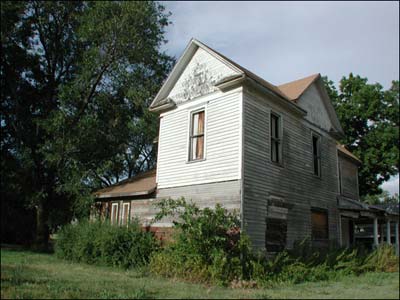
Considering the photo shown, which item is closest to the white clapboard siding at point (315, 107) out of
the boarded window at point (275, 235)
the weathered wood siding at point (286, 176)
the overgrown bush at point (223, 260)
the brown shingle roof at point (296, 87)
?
the brown shingle roof at point (296, 87)

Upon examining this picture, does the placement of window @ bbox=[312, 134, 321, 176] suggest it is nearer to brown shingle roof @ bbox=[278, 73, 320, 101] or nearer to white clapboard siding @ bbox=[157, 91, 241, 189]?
brown shingle roof @ bbox=[278, 73, 320, 101]

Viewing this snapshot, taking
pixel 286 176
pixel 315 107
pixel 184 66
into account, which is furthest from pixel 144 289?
pixel 315 107

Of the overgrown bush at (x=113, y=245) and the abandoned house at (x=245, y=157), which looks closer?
the abandoned house at (x=245, y=157)

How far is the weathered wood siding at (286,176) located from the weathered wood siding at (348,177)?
3024mm

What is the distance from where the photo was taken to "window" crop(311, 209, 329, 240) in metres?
16.0

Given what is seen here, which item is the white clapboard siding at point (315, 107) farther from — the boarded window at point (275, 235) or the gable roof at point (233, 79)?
the boarded window at point (275, 235)

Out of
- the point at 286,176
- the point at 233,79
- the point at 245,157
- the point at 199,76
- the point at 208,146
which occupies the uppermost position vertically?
the point at 199,76

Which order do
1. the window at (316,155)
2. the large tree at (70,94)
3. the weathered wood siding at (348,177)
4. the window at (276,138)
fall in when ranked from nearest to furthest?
the window at (276,138), the window at (316,155), the large tree at (70,94), the weathered wood siding at (348,177)

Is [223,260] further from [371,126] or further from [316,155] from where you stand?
[371,126]

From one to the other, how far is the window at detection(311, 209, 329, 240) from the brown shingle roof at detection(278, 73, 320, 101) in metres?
5.23

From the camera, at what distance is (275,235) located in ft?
43.6

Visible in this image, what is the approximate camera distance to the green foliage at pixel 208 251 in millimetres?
10391

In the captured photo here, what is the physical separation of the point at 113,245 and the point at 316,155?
33.2 ft

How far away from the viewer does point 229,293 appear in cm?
839
